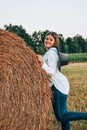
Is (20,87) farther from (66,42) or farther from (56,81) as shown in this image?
(66,42)

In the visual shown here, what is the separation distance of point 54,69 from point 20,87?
590mm

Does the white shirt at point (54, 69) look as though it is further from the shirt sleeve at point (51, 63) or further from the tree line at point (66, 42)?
the tree line at point (66, 42)

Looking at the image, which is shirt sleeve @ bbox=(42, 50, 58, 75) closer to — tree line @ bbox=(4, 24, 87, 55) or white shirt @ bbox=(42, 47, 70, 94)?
white shirt @ bbox=(42, 47, 70, 94)

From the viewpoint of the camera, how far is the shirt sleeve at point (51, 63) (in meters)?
6.08

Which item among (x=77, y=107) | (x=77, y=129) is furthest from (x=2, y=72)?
(x=77, y=107)

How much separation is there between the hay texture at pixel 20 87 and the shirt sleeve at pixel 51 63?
0.29 feet

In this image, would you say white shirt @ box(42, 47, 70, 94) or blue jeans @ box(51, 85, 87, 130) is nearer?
white shirt @ box(42, 47, 70, 94)

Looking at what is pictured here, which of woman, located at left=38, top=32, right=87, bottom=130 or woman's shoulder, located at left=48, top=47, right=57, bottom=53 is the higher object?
woman's shoulder, located at left=48, top=47, right=57, bottom=53

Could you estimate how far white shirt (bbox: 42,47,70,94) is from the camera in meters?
6.10

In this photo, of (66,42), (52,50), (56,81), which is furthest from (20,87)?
(66,42)

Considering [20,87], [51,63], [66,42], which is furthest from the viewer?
[66,42]

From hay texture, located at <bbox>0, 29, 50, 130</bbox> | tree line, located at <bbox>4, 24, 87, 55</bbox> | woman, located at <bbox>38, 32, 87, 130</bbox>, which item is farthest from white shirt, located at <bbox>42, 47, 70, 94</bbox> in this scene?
tree line, located at <bbox>4, 24, 87, 55</bbox>

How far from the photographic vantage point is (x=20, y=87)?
589 centimetres

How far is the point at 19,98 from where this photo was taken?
5891 mm
